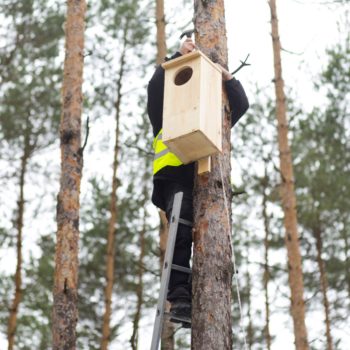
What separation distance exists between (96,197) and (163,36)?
15.9 feet

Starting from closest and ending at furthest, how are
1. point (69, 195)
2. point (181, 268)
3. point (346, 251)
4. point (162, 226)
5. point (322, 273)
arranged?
point (181, 268) → point (69, 195) → point (162, 226) → point (346, 251) → point (322, 273)

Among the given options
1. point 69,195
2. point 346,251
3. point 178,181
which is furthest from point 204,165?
point 346,251

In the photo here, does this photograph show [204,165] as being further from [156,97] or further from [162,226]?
[162,226]

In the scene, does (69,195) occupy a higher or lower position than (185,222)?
higher

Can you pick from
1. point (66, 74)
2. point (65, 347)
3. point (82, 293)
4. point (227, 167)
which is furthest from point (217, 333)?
point (82, 293)

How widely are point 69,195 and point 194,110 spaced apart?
306cm

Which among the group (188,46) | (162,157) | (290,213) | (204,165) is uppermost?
(290,213)

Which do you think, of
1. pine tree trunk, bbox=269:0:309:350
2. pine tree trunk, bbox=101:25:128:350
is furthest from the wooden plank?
pine tree trunk, bbox=101:25:128:350

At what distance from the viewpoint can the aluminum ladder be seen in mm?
2860

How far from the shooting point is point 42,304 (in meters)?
11.6

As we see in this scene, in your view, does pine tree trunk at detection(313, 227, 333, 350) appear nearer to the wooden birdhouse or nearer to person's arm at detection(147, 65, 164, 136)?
person's arm at detection(147, 65, 164, 136)

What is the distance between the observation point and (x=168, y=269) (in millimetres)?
2963

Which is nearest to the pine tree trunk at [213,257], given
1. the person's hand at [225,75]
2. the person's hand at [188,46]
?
the person's hand at [225,75]

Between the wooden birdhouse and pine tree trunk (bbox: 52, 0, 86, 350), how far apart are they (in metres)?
2.76
